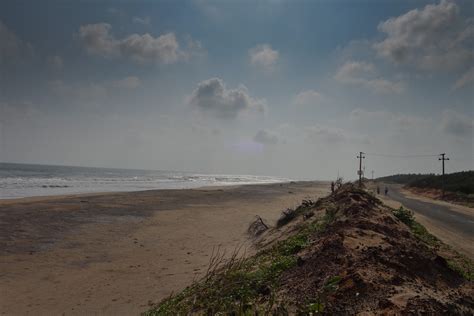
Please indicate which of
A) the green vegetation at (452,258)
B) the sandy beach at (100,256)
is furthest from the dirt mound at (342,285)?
the sandy beach at (100,256)

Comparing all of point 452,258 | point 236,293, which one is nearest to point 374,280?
point 236,293

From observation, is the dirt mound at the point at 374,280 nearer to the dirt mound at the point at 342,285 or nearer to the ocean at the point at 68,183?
the dirt mound at the point at 342,285

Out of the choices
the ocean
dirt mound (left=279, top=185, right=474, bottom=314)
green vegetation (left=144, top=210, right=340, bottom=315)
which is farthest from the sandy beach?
the ocean

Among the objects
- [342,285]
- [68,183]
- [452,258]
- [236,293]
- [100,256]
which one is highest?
[342,285]

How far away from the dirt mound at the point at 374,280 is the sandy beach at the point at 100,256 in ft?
13.2

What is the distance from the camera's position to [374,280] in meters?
4.54

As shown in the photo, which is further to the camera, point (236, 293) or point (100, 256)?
point (100, 256)

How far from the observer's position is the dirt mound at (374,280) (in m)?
3.99

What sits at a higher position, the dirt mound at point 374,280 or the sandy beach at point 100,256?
the dirt mound at point 374,280

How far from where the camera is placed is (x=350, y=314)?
3.93 metres

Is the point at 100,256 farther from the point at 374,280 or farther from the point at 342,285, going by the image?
the point at 374,280

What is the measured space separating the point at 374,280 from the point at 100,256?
9.76m

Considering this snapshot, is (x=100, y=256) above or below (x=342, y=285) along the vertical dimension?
below

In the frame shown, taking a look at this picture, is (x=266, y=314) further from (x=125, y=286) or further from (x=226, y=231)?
(x=226, y=231)
